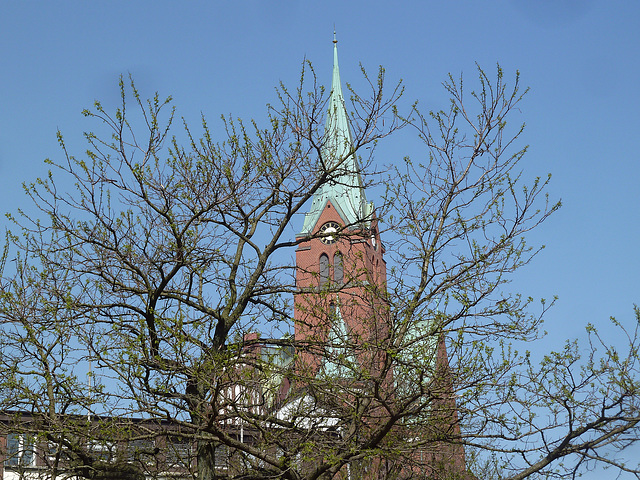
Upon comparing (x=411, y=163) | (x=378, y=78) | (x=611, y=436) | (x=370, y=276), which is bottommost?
(x=611, y=436)

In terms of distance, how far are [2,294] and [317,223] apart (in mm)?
43274

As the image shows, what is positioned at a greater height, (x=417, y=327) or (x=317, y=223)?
(x=317, y=223)

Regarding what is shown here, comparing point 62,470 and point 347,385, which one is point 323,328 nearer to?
point 347,385

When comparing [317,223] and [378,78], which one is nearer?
[378,78]

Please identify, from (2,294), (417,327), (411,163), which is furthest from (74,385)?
(411,163)

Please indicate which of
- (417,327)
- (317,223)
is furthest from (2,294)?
(317,223)

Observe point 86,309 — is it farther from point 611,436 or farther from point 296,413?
point 611,436

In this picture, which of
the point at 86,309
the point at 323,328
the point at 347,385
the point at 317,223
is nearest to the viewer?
the point at 347,385

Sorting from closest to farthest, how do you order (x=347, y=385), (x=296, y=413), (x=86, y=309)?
1. (x=347, y=385)
2. (x=296, y=413)
3. (x=86, y=309)

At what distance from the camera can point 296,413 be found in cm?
1029

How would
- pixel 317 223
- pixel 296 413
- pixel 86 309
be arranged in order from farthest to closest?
pixel 317 223
pixel 86 309
pixel 296 413

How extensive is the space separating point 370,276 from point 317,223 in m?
44.1

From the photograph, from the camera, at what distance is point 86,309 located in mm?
11680

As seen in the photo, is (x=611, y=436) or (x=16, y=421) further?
(x=16, y=421)
